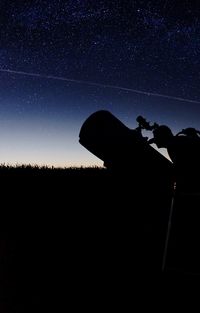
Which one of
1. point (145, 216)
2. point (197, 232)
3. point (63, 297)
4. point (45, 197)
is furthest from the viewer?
point (45, 197)

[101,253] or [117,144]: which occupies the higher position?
[117,144]

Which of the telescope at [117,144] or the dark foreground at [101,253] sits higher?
the telescope at [117,144]

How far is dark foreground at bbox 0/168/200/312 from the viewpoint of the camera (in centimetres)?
476

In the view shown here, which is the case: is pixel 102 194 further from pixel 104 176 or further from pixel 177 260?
pixel 177 260

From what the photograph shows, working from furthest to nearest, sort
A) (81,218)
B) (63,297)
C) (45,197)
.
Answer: (45,197), (81,218), (63,297)

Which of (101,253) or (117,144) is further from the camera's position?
(101,253)

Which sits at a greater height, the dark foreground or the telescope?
the telescope

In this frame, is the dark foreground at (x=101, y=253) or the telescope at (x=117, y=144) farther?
the telescope at (x=117, y=144)

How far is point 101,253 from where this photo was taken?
678 centimetres

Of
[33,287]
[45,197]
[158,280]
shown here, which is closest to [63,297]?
[33,287]

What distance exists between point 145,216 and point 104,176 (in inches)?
305

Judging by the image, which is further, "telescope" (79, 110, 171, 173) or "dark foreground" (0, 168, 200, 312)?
"telescope" (79, 110, 171, 173)

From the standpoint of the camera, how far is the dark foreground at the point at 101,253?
476cm

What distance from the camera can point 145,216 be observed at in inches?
235
